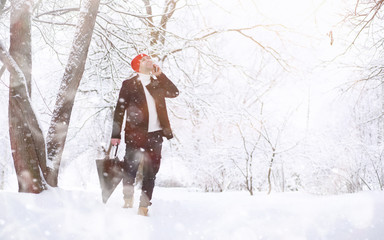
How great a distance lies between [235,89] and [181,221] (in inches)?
297

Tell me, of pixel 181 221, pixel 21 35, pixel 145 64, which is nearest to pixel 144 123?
pixel 145 64

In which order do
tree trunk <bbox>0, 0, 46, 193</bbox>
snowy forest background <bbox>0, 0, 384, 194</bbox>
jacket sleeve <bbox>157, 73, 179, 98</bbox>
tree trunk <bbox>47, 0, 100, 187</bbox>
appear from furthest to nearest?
1. snowy forest background <bbox>0, 0, 384, 194</bbox>
2. jacket sleeve <bbox>157, 73, 179, 98</bbox>
3. tree trunk <bbox>47, 0, 100, 187</bbox>
4. tree trunk <bbox>0, 0, 46, 193</bbox>

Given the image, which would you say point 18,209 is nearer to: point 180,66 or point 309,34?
point 309,34

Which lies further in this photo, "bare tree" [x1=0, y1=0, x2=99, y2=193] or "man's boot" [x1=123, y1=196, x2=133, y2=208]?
"man's boot" [x1=123, y1=196, x2=133, y2=208]

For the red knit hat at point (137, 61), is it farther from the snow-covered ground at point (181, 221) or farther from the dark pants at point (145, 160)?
the snow-covered ground at point (181, 221)

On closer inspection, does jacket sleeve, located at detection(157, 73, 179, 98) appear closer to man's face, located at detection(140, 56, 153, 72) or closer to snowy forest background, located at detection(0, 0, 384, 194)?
man's face, located at detection(140, 56, 153, 72)

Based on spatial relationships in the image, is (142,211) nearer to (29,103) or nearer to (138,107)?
(138,107)

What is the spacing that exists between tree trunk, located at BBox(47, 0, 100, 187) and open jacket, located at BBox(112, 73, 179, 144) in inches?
19.2

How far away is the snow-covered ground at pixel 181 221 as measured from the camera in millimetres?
1661

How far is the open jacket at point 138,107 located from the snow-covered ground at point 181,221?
0.75 m

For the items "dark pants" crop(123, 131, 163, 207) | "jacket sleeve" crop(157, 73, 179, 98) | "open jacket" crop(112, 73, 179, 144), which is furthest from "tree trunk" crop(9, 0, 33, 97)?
"jacket sleeve" crop(157, 73, 179, 98)

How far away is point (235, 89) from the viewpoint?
962cm

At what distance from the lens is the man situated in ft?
9.16

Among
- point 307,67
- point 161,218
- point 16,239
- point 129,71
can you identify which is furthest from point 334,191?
point 16,239
